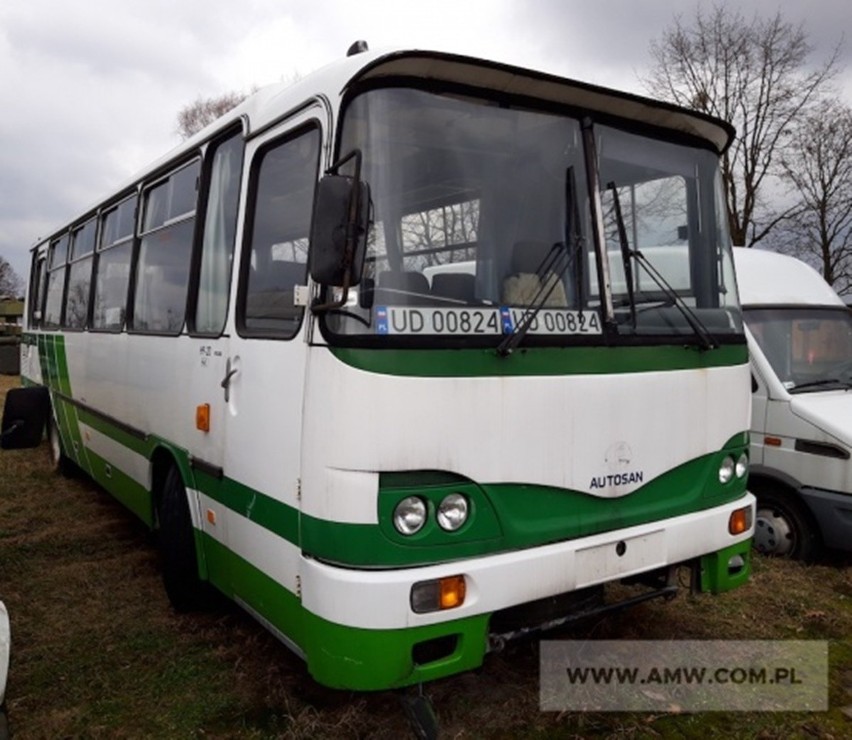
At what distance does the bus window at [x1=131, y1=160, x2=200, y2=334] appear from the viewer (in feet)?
14.7

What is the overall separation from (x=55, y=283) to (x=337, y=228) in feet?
23.4

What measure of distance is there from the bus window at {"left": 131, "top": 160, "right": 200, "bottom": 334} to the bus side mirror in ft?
6.13

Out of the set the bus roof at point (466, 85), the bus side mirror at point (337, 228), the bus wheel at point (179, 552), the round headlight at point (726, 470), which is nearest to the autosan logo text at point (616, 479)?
the round headlight at point (726, 470)

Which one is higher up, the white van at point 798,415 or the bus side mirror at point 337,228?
the bus side mirror at point 337,228

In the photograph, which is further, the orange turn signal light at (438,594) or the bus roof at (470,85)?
the bus roof at (470,85)

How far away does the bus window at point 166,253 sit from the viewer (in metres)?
4.49

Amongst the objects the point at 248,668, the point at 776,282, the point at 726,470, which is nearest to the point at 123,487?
the point at 248,668

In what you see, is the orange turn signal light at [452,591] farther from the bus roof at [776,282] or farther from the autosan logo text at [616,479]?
the bus roof at [776,282]

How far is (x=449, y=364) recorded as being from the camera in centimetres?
295

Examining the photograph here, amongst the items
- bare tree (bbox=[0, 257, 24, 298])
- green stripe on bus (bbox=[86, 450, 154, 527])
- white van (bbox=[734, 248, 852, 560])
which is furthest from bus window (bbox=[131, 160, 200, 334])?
bare tree (bbox=[0, 257, 24, 298])

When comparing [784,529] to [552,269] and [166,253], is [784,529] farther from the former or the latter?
[166,253]

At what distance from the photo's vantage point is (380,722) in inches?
135

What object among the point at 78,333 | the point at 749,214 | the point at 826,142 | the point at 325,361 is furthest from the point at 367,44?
the point at 826,142

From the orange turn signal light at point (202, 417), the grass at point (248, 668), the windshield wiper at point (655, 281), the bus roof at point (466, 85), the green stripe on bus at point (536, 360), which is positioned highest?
the bus roof at point (466, 85)
